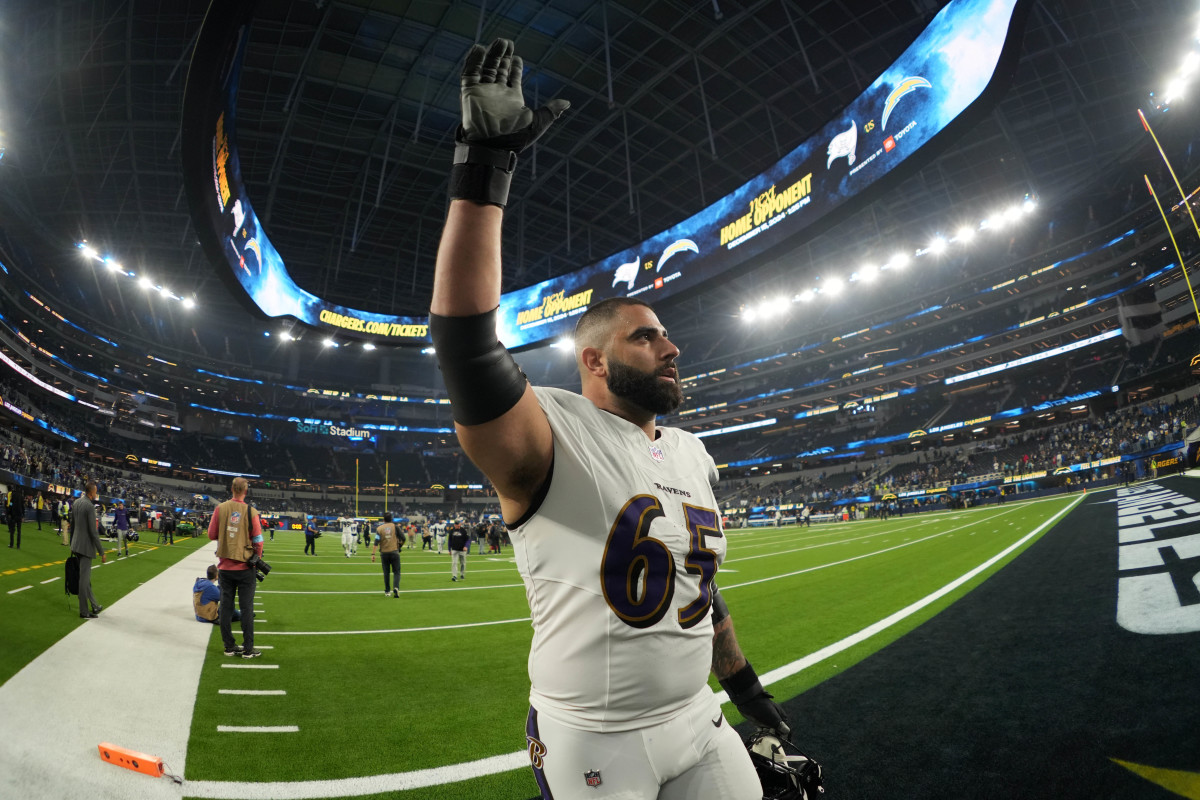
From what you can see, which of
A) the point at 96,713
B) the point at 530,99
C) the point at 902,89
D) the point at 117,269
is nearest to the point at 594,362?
the point at 96,713

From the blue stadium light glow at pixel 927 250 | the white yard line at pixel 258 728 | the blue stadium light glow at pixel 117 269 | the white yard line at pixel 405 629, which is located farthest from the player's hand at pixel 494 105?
the blue stadium light glow at pixel 117 269

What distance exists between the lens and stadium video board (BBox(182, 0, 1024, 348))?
811 centimetres

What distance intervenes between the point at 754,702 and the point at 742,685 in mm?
73

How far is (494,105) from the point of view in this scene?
4.23ft

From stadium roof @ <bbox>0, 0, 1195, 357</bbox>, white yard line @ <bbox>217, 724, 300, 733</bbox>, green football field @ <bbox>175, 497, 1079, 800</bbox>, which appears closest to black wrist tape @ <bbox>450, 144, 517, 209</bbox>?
green football field @ <bbox>175, 497, 1079, 800</bbox>

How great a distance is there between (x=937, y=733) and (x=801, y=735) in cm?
78

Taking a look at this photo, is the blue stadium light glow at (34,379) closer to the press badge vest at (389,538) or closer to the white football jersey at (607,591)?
the press badge vest at (389,538)

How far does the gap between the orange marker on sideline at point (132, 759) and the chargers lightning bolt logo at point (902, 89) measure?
12690 mm

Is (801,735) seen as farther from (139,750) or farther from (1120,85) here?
(1120,85)

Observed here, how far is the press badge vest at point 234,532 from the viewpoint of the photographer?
595 cm

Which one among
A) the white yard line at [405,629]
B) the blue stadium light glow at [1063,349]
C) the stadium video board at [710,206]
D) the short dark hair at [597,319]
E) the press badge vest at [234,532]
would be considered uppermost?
Answer: the blue stadium light glow at [1063,349]

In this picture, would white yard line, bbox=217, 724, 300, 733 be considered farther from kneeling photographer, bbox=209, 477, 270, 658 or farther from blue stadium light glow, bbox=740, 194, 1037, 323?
blue stadium light glow, bbox=740, 194, 1037, 323

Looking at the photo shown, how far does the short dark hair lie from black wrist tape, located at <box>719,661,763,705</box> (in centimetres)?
137

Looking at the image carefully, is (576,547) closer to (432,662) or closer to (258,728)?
(258,728)
